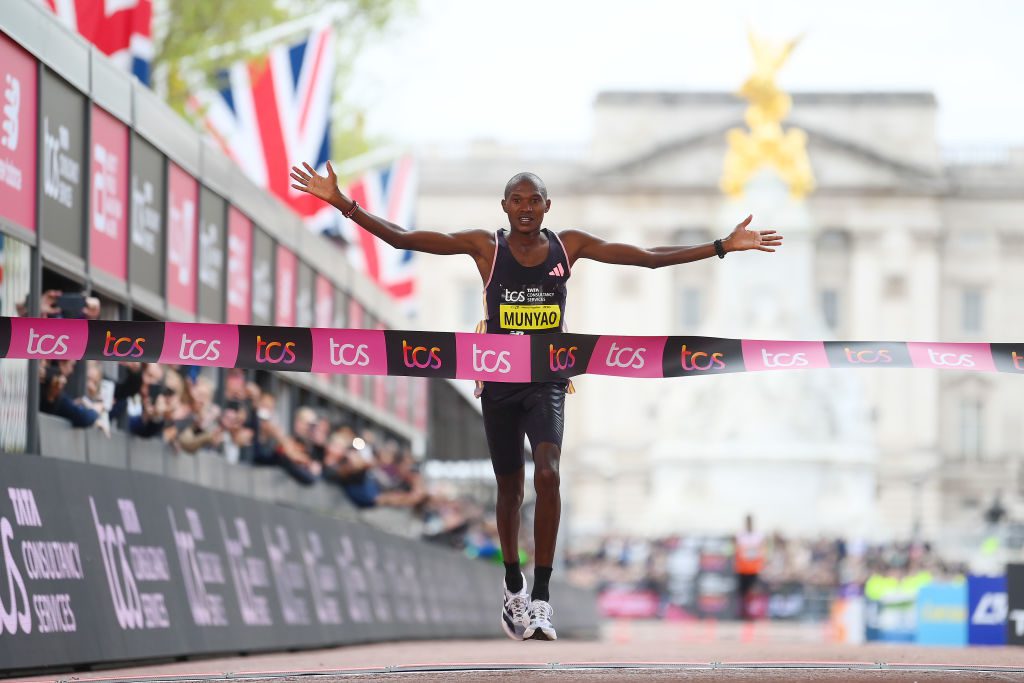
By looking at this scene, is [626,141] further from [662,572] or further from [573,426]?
[662,572]

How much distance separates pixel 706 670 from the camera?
34.5 feet

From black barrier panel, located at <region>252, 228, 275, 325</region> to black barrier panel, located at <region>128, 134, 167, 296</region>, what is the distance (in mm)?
4662

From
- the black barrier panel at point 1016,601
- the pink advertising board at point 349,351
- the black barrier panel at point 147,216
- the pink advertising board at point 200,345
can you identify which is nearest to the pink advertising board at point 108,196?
the black barrier panel at point 147,216

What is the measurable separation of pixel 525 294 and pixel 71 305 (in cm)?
471

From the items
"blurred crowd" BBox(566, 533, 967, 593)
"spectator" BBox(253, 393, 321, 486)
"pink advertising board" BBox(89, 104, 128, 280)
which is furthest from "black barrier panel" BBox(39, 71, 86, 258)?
"blurred crowd" BBox(566, 533, 967, 593)

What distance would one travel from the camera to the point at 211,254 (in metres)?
20.5

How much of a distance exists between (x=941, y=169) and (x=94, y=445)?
97698 millimetres

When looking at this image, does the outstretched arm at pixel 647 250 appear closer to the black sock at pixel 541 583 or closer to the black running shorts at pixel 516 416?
the black running shorts at pixel 516 416

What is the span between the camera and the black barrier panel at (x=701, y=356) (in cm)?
1117

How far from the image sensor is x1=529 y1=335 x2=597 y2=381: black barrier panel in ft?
33.8

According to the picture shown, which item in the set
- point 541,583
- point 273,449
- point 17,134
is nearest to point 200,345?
point 541,583

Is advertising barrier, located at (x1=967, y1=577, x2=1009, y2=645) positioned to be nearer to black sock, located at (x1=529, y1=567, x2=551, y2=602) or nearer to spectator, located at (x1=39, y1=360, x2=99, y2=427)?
spectator, located at (x1=39, y1=360, x2=99, y2=427)

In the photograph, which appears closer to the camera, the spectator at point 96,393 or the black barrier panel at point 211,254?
the spectator at point 96,393

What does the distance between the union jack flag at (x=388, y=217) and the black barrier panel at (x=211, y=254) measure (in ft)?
44.6
